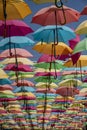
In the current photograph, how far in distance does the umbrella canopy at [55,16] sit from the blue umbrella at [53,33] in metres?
0.59

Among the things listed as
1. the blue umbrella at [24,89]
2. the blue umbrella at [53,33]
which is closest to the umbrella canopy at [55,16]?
the blue umbrella at [53,33]

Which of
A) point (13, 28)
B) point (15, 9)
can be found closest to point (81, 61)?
point (13, 28)

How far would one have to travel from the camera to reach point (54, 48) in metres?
8.87

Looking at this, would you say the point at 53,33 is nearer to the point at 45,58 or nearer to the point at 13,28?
the point at 13,28

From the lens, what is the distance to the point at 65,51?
883 cm

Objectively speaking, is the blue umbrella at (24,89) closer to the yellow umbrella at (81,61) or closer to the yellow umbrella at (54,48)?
the yellow umbrella at (81,61)

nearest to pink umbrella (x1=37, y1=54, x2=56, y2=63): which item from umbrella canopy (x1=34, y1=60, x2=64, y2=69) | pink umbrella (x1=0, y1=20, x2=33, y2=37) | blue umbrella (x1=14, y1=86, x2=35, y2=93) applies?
umbrella canopy (x1=34, y1=60, x2=64, y2=69)

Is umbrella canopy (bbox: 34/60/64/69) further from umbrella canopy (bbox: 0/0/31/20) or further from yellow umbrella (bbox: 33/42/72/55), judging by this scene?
umbrella canopy (bbox: 0/0/31/20)

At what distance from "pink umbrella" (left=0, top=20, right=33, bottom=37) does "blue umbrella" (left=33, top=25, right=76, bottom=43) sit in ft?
0.96

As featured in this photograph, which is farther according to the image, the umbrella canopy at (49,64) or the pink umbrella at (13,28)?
the umbrella canopy at (49,64)

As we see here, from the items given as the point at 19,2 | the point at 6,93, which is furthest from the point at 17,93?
the point at 19,2

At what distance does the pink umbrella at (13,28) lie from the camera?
7.54m

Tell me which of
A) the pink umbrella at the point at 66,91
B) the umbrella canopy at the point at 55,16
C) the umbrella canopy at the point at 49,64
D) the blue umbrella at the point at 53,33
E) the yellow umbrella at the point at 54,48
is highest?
the umbrella canopy at the point at 55,16

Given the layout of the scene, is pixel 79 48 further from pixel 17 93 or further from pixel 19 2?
pixel 17 93
